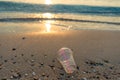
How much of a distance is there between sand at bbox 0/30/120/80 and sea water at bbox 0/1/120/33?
1934 mm

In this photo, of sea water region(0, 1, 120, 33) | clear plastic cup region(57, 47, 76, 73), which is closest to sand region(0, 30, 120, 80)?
clear plastic cup region(57, 47, 76, 73)

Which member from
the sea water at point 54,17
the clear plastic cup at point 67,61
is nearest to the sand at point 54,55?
the clear plastic cup at point 67,61

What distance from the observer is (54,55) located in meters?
8.59

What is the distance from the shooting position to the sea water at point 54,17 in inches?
545

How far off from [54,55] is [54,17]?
8.81m

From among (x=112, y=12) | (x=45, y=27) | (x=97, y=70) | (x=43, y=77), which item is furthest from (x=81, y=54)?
(x=112, y=12)

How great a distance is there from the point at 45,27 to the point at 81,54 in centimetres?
517

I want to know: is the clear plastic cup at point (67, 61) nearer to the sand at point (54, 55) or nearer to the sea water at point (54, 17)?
the sand at point (54, 55)

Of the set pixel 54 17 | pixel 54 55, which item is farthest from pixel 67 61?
pixel 54 17

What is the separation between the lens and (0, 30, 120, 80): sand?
7.15 metres

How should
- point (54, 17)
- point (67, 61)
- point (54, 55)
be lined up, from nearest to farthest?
1. point (67, 61)
2. point (54, 55)
3. point (54, 17)

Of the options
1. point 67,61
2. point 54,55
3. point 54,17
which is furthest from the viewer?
point 54,17

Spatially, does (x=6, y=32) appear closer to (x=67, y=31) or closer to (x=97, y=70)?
(x=67, y=31)

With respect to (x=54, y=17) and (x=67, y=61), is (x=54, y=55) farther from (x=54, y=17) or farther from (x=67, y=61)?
(x=54, y=17)
